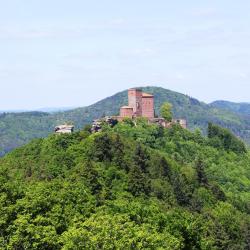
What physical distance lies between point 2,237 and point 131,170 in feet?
149

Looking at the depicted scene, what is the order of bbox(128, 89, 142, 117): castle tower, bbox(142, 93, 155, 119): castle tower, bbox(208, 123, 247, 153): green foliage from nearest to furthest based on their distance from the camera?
bbox(128, 89, 142, 117): castle tower < bbox(142, 93, 155, 119): castle tower < bbox(208, 123, 247, 153): green foliage

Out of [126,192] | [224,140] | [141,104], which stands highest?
[141,104]

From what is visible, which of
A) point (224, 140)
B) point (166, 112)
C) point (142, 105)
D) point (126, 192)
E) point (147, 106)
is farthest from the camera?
point (224, 140)

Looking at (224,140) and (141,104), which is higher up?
(141,104)

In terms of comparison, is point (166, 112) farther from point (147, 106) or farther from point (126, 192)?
point (126, 192)

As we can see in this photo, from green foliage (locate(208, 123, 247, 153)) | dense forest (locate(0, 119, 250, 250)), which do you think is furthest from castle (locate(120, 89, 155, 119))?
green foliage (locate(208, 123, 247, 153))

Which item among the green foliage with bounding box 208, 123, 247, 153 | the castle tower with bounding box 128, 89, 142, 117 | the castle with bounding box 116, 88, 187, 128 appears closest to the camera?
the castle tower with bounding box 128, 89, 142, 117

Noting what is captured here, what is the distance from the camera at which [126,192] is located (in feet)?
278

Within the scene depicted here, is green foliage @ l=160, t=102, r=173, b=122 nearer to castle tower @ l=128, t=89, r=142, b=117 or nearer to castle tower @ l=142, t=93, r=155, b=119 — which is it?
castle tower @ l=142, t=93, r=155, b=119

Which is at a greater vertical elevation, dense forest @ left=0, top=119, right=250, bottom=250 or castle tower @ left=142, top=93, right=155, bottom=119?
A: castle tower @ left=142, top=93, right=155, bottom=119

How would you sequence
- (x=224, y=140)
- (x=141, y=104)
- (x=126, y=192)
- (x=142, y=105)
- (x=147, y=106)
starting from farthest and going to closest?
(x=224, y=140) < (x=147, y=106) < (x=142, y=105) < (x=141, y=104) < (x=126, y=192)

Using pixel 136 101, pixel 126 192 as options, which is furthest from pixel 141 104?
pixel 126 192

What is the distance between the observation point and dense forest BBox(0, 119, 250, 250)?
153 ft

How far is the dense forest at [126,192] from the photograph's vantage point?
153 ft
